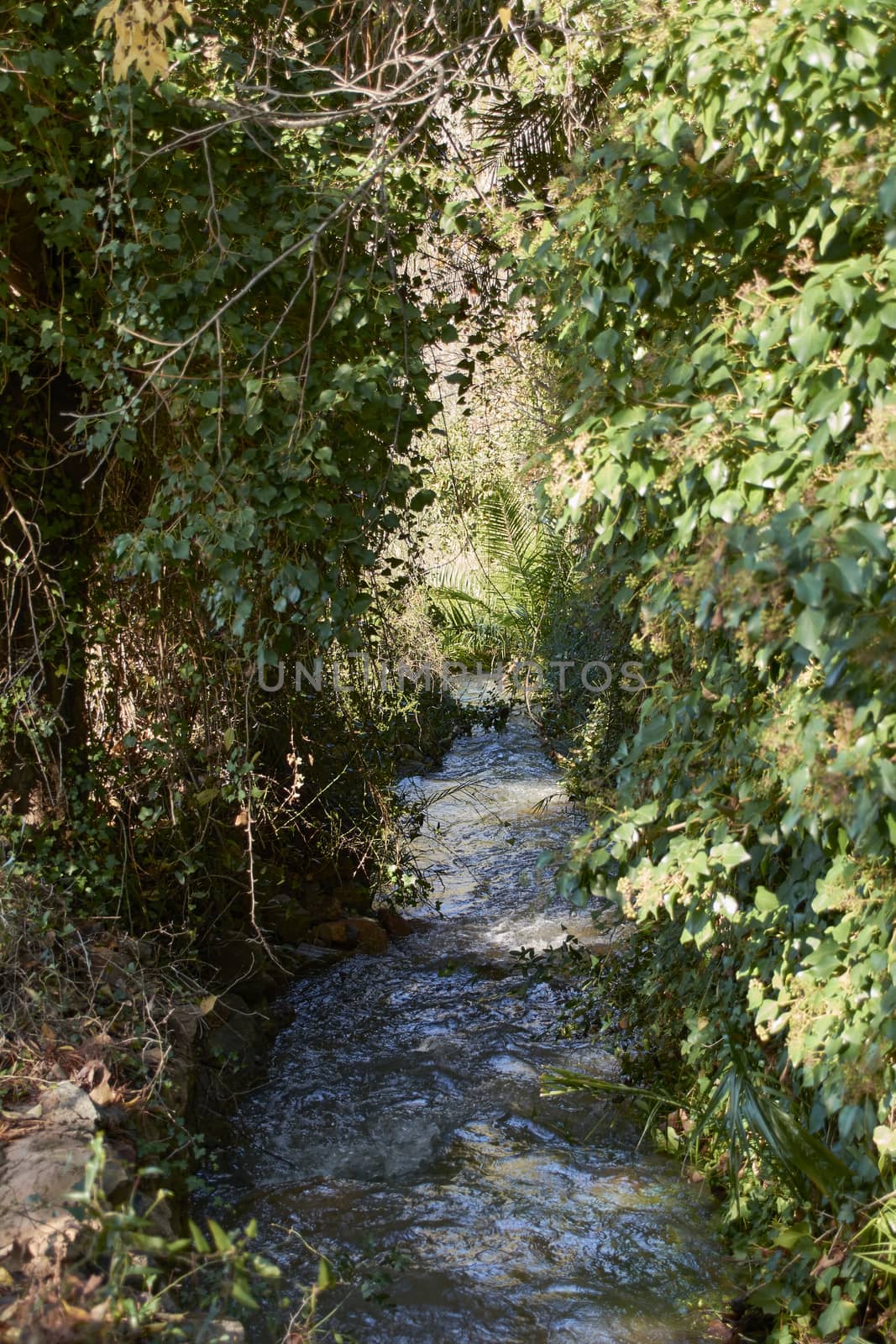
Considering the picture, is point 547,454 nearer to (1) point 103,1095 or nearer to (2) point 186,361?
(2) point 186,361

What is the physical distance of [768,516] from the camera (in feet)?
8.50

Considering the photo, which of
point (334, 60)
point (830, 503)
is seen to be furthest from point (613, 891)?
point (334, 60)

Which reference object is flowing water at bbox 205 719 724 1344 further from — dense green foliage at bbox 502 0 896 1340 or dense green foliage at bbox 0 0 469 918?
dense green foliage at bbox 0 0 469 918

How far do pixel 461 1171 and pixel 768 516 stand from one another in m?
3.03

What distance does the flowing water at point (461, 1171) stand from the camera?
12.0 feet

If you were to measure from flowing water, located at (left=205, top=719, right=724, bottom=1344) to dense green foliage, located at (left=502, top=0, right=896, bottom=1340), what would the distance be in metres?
0.57

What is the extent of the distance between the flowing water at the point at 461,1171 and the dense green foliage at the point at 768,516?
567 mm

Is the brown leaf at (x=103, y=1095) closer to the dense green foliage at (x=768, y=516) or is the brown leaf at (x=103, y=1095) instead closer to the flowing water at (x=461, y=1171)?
the flowing water at (x=461, y=1171)

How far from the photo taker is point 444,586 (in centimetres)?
1092

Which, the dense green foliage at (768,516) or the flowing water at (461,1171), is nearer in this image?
the dense green foliage at (768,516)

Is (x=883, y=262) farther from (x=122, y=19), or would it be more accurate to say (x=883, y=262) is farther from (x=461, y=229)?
(x=122, y=19)

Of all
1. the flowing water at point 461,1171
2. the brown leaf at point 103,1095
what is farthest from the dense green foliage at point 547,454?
the brown leaf at point 103,1095

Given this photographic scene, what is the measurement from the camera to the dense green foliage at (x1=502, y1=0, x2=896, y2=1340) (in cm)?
238

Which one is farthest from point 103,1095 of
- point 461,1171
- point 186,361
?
point 186,361
